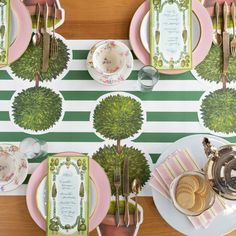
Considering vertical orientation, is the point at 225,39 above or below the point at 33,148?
above

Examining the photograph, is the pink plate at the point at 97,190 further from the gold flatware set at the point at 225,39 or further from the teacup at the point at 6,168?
the gold flatware set at the point at 225,39

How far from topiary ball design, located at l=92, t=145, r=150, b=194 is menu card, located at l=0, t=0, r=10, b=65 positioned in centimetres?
40

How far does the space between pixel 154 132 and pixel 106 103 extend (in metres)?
0.17

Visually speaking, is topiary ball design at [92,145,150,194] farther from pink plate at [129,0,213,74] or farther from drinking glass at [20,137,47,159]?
pink plate at [129,0,213,74]

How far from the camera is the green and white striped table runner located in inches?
44.2

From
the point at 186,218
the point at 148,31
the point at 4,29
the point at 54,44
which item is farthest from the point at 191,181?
the point at 4,29

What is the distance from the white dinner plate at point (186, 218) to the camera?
1049 millimetres

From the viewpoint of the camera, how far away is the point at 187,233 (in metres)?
1.06

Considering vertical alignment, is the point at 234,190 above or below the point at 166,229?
above

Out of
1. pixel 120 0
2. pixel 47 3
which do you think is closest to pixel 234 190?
pixel 120 0

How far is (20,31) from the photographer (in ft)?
3.77

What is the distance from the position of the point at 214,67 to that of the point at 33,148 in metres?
0.58

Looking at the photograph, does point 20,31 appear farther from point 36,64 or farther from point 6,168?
point 6,168

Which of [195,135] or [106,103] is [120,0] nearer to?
[106,103]
